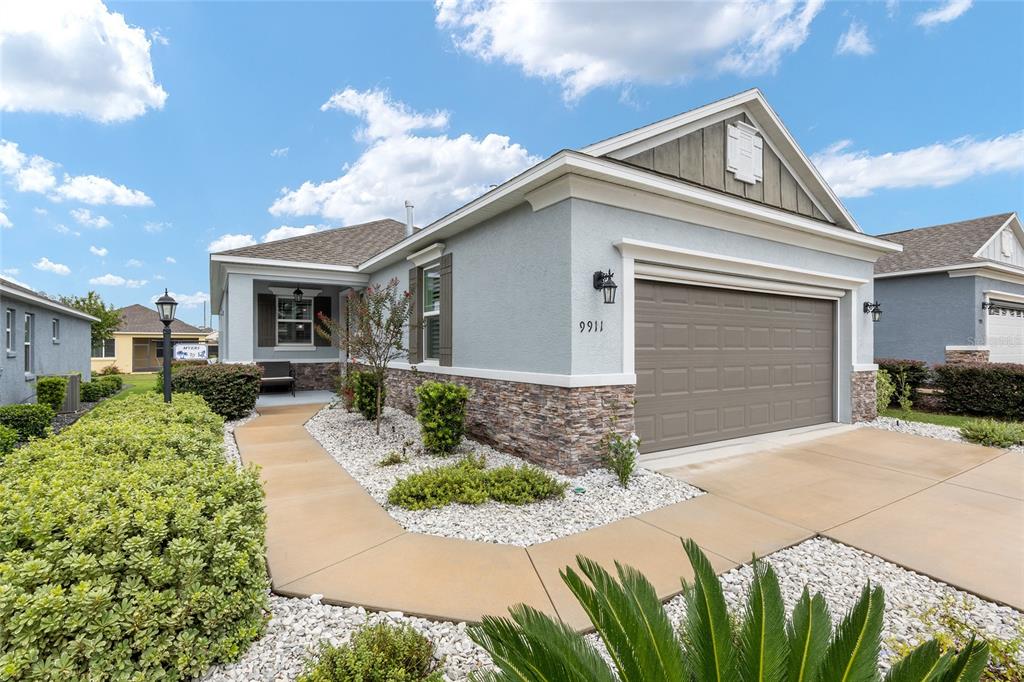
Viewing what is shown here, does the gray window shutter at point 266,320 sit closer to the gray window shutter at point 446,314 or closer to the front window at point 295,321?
the front window at point 295,321

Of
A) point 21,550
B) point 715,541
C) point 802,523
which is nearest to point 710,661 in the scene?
point 715,541

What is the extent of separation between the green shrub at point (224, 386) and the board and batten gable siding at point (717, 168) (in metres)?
8.24

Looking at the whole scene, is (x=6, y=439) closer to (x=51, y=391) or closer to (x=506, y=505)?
(x=51, y=391)

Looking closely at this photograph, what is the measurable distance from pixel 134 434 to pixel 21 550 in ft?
6.43

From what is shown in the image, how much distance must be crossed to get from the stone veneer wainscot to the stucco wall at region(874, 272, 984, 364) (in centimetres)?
1300

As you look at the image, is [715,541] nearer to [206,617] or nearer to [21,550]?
[206,617]

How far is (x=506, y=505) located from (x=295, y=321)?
11210mm

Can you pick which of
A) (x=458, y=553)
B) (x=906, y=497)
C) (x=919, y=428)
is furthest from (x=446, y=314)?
(x=919, y=428)

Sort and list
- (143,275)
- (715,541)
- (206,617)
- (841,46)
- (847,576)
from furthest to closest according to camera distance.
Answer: (143,275)
(841,46)
(715,541)
(847,576)
(206,617)

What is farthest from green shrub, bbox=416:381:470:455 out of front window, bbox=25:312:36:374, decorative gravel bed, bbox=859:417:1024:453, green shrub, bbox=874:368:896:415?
front window, bbox=25:312:36:374

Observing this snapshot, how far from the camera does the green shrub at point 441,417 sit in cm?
616

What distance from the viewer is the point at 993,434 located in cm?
699

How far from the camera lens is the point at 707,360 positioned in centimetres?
665

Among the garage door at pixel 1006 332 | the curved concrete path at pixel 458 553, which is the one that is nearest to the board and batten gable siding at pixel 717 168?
the curved concrete path at pixel 458 553
